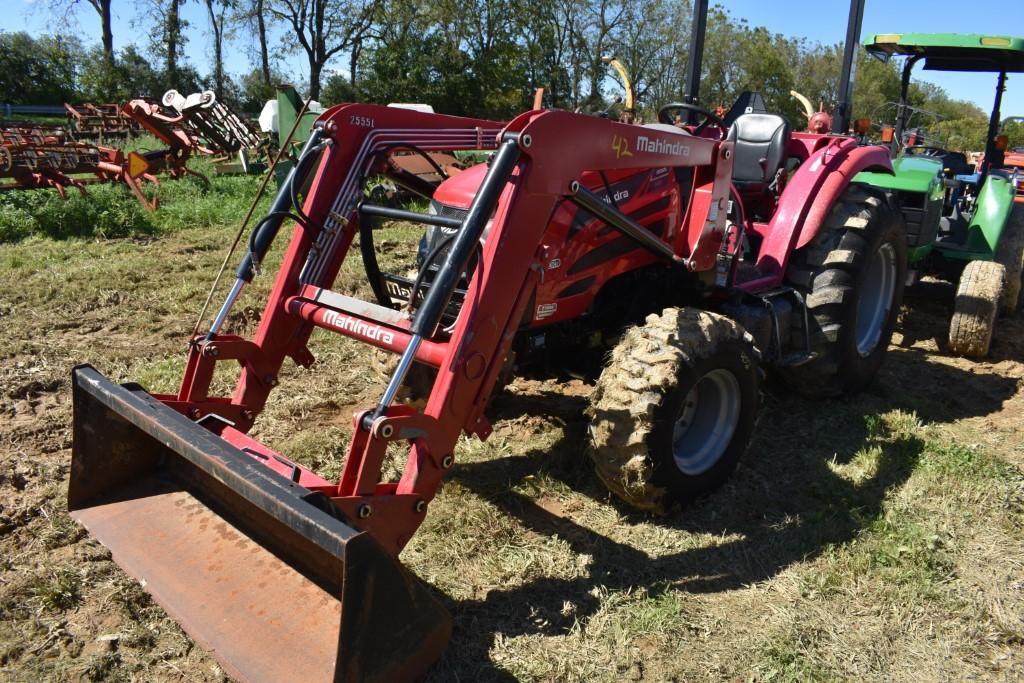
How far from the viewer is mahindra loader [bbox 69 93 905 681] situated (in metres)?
2.42

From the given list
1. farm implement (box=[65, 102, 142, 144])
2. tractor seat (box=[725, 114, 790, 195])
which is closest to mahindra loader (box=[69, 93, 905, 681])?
tractor seat (box=[725, 114, 790, 195])

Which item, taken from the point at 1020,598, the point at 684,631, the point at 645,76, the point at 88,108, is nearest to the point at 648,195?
the point at 684,631

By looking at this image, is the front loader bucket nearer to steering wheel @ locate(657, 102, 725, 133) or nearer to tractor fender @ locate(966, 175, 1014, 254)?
steering wheel @ locate(657, 102, 725, 133)

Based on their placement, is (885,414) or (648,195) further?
(885,414)

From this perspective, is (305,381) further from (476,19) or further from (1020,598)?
(476,19)

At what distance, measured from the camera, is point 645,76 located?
Result: 34062 millimetres

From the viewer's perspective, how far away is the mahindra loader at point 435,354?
242cm

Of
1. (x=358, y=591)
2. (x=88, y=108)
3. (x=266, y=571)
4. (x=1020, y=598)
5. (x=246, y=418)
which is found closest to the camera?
(x=358, y=591)

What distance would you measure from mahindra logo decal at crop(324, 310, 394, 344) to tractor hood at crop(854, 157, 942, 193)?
4242 millimetres

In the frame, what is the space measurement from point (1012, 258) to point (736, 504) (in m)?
4.13

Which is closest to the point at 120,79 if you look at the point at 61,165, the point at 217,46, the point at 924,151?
the point at 217,46

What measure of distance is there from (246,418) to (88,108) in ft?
62.0

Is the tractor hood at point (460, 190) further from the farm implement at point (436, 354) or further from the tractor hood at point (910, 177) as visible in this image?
the tractor hood at point (910, 177)

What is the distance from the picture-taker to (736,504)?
142 inches
